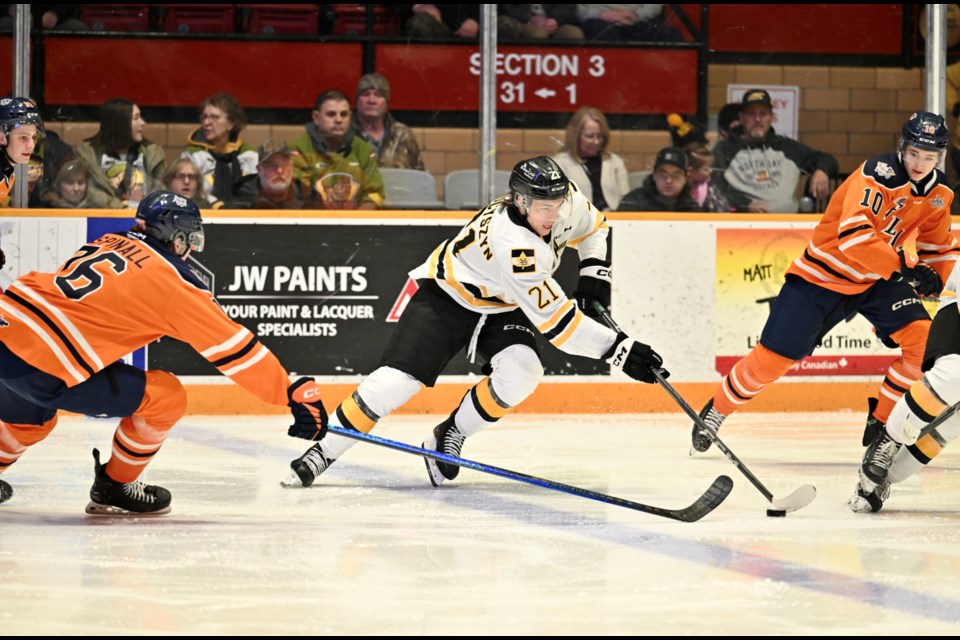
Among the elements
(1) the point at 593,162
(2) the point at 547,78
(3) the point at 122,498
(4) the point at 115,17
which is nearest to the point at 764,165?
(1) the point at 593,162

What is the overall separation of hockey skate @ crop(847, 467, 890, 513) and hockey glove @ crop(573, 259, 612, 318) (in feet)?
3.30

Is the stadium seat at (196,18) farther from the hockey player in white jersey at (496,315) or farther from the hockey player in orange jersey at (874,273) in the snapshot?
the hockey player in orange jersey at (874,273)

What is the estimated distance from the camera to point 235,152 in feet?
20.4

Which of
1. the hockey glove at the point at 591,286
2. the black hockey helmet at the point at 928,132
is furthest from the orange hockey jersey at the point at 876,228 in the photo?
the hockey glove at the point at 591,286

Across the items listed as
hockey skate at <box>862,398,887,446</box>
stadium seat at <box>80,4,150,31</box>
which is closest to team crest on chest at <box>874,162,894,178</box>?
hockey skate at <box>862,398,887,446</box>

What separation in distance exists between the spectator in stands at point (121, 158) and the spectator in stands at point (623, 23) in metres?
2.02

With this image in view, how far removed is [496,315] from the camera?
4453 millimetres

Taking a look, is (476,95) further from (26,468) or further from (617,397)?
(26,468)

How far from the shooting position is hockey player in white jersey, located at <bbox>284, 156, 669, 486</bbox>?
405 cm

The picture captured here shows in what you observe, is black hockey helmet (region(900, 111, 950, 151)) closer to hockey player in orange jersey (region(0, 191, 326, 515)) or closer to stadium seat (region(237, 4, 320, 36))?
hockey player in orange jersey (region(0, 191, 326, 515))

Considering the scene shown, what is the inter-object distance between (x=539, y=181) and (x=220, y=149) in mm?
2580

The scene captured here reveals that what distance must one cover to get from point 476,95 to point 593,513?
284 centimetres

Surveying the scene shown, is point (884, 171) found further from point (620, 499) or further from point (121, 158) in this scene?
point (121, 158)

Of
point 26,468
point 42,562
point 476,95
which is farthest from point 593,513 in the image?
point 476,95
